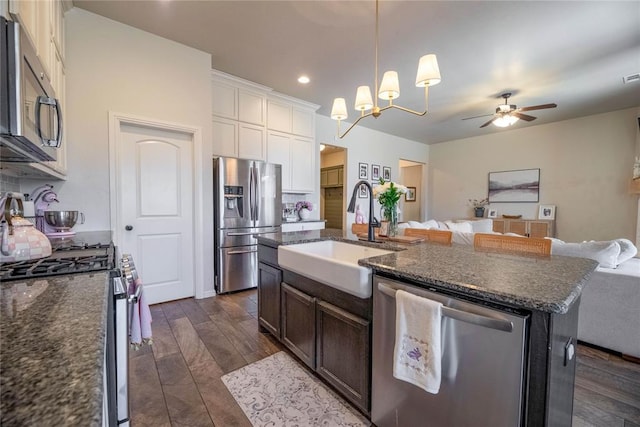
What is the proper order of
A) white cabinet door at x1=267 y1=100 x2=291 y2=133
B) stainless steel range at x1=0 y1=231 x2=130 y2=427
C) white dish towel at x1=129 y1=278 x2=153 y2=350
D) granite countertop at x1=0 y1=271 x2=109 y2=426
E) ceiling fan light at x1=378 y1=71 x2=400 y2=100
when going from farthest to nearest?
white cabinet door at x1=267 y1=100 x2=291 y2=133, ceiling fan light at x1=378 y1=71 x2=400 y2=100, white dish towel at x1=129 y1=278 x2=153 y2=350, stainless steel range at x1=0 y1=231 x2=130 y2=427, granite countertop at x1=0 y1=271 x2=109 y2=426

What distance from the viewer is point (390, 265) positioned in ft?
4.27

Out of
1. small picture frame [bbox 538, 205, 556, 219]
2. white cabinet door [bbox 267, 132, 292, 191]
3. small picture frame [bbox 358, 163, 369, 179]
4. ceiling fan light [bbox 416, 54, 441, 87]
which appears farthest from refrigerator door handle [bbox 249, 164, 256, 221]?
small picture frame [bbox 538, 205, 556, 219]

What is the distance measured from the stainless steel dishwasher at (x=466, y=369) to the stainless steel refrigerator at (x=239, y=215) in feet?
7.63

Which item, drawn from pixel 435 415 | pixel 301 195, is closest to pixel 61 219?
pixel 435 415

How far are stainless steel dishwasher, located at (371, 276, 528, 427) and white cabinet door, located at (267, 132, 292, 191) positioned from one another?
3338mm

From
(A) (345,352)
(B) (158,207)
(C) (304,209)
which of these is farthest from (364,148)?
(A) (345,352)

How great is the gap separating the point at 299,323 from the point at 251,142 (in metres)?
2.88

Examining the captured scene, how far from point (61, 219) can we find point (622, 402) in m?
4.02

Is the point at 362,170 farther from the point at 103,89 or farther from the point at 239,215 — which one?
the point at 103,89

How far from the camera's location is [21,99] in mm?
906

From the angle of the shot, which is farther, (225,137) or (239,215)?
(225,137)

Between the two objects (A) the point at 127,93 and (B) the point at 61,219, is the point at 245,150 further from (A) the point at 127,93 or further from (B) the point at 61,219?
(B) the point at 61,219

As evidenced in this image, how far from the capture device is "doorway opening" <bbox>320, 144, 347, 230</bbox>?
6430mm

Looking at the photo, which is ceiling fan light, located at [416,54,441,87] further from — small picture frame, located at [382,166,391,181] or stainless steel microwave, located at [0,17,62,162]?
small picture frame, located at [382,166,391,181]
